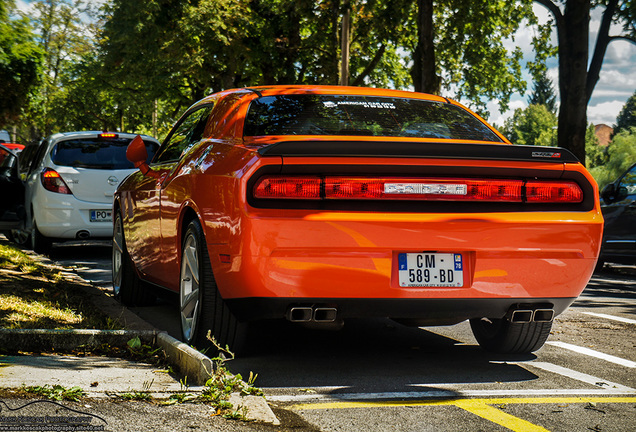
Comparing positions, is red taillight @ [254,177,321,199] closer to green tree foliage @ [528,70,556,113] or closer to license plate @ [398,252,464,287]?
license plate @ [398,252,464,287]

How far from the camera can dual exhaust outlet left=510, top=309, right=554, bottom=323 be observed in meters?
5.00

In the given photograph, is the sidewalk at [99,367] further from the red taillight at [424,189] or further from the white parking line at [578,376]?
the white parking line at [578,376]

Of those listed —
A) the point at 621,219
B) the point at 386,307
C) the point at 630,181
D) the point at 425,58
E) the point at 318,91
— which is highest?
the point at 425,58

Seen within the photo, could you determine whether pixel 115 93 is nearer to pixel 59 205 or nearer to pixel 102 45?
pixel 102 45

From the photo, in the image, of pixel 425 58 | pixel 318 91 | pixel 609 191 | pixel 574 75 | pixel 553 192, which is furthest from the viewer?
pixel 425 58

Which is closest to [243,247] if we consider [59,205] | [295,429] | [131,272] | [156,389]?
[156,389]

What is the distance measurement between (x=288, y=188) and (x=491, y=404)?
1484mm

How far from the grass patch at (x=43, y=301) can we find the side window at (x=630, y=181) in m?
8.09

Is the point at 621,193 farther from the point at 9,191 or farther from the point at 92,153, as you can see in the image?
Result: the point at 9,191

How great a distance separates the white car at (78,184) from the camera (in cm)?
1199

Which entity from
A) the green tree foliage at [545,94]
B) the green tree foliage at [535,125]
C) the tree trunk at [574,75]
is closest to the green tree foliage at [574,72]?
the tree trunk at [574,75]

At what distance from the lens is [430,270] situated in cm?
470

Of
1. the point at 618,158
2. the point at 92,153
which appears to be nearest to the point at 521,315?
the point at 92,153

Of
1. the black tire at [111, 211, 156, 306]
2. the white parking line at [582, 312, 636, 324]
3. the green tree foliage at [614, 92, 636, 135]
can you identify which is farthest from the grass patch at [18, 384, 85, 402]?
the green tree foliage at [614, 92, 636, 135]
